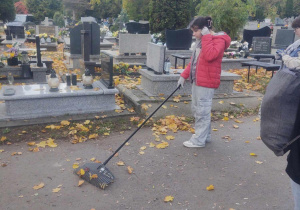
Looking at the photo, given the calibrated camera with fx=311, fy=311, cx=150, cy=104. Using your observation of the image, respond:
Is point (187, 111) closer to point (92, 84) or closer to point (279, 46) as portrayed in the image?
point (92, 84)

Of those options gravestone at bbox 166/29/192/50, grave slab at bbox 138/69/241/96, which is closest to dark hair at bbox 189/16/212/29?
grave slab at bbox 138/69/241/96

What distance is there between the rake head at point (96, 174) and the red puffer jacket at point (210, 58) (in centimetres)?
182

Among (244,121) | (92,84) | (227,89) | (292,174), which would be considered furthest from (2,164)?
(227,89)

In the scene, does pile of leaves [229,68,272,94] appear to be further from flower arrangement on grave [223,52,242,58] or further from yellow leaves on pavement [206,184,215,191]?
yellow leaves on pavement [206,184,215,191]

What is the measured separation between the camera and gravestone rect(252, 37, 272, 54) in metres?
11.9

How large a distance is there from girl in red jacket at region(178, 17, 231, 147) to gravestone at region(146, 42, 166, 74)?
2198 millimetres

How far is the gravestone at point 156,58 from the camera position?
22.7 ft

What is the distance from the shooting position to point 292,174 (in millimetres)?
2289

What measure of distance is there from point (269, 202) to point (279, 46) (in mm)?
12259

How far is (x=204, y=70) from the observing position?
446 cm

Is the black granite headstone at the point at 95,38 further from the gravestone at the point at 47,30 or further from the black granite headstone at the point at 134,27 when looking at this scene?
the gravestone at the point at 47,30

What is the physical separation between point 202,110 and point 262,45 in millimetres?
8547

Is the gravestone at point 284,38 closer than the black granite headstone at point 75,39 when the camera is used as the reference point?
No

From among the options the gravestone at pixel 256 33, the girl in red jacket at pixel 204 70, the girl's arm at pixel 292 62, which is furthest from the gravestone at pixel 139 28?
the girl's arm at pixel 292 62
